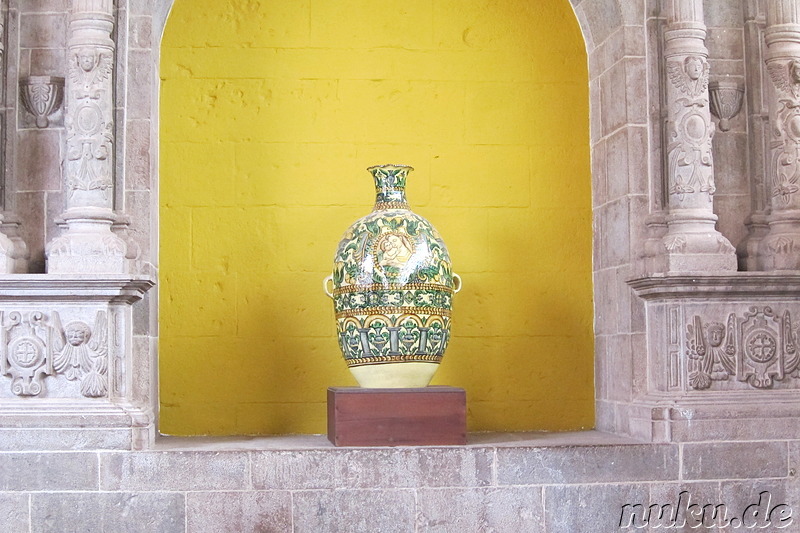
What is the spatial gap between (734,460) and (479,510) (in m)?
1.03

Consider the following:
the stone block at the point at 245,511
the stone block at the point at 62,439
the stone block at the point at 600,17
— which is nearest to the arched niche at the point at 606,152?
the stone block at the point at 600,17

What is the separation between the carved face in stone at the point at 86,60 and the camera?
460cm

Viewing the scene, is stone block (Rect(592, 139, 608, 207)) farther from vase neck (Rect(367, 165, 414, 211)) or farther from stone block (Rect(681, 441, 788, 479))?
stone block (Rect(681, 441, 788, 479))

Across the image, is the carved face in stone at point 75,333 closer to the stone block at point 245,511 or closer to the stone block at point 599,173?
the stone block at point 245,511

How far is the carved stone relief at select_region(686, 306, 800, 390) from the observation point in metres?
4.67

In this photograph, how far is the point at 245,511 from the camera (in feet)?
14.3

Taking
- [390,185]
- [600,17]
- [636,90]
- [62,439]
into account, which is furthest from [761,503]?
[62,439]

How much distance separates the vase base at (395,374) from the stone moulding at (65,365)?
872mm

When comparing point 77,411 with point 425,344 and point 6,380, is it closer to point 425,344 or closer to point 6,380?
point 6,380

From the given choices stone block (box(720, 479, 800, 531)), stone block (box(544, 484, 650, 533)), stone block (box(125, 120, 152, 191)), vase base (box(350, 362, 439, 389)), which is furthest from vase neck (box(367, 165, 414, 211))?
stone block (box(720, 479, 800, 531))

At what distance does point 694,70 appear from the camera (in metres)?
4.81

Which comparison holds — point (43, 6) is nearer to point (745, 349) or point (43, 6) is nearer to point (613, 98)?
point (613, 98)

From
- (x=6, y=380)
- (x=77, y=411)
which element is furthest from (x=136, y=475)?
(x=6, y=380)

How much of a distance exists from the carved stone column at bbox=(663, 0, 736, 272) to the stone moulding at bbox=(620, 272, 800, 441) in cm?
11
